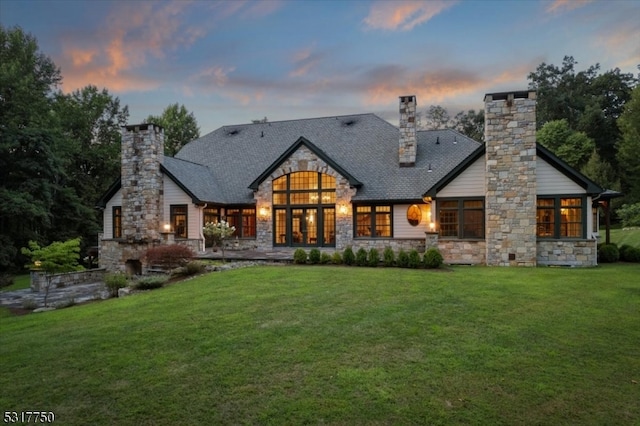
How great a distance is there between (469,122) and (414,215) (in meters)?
35.9

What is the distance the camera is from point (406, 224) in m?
18.6

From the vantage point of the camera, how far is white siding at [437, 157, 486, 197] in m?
15.8

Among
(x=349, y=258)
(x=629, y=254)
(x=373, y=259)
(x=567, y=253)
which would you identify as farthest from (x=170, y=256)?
(x=629, y=254)

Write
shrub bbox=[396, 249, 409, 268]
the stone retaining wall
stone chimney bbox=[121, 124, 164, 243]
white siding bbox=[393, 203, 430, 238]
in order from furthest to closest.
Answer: stone chimney bbox=[121, 124, 164, 243] < white siding bbox=[393, 203, 430, 238] < the stone retaining wall < shrub bbox=[396, 249, 409, 268]

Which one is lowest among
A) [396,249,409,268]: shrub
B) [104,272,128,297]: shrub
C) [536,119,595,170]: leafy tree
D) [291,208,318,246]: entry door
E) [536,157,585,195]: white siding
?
[104,272,128,297]: shrub

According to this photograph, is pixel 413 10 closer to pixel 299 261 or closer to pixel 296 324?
pixel 299 261

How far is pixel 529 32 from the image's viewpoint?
730 inches

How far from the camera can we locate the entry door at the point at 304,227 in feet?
66.1

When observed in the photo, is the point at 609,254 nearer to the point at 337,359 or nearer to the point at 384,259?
the point at 384,259

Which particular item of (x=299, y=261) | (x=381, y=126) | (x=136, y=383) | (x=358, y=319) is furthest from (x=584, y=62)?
(x=136, y=383)

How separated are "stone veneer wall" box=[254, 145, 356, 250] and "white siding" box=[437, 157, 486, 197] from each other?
4.91 m

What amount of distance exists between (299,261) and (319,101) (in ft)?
79.4

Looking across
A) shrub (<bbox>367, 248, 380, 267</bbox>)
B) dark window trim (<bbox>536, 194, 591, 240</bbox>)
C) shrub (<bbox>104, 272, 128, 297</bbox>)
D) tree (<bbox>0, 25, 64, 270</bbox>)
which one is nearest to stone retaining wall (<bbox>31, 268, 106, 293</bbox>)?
shrub (<bbox>104, 272, 128, 297</bbox>)

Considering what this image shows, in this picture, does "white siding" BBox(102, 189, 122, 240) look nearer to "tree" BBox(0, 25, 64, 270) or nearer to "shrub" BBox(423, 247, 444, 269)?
"tree" BBox(0, 25, 64, 270)
